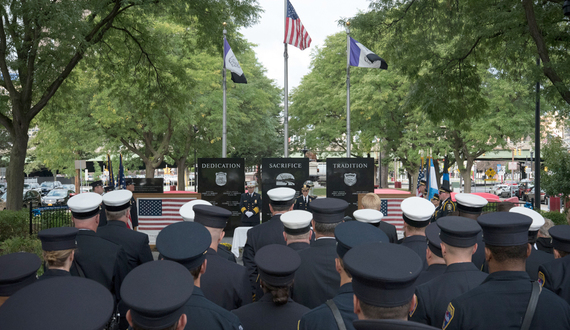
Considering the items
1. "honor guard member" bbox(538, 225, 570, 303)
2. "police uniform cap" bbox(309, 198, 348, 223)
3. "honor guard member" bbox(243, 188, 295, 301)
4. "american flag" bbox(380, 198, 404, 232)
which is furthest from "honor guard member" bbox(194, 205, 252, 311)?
"american flag" bbox(380, 198, 404, 232)

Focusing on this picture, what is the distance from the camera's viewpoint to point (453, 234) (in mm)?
3053

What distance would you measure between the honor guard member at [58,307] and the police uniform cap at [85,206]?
9.45ft

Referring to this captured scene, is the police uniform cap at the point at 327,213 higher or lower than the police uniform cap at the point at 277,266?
higher

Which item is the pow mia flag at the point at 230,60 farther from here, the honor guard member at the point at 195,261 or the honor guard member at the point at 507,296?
the honor guard member at the point at 507,296

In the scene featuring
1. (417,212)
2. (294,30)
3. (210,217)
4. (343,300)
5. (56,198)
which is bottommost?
(56,198)

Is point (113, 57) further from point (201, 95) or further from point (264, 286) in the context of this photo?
point (264, 286)

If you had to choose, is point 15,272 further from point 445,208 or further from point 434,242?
point 445,208

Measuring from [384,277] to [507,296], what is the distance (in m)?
1.17

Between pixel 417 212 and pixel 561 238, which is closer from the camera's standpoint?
pixel 561 238

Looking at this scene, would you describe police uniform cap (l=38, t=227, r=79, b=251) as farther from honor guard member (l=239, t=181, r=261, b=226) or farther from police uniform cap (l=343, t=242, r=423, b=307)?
honor guard member (l=239, t=181, r=261, b=226)

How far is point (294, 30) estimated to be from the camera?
14.7 m

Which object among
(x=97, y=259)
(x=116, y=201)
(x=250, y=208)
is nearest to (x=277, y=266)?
(x=97, y=259)

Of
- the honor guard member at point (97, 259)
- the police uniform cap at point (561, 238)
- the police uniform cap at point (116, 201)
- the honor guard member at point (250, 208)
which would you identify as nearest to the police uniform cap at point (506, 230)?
the police uniform cap at point (561, 238)

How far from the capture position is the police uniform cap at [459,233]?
3.01 metres
